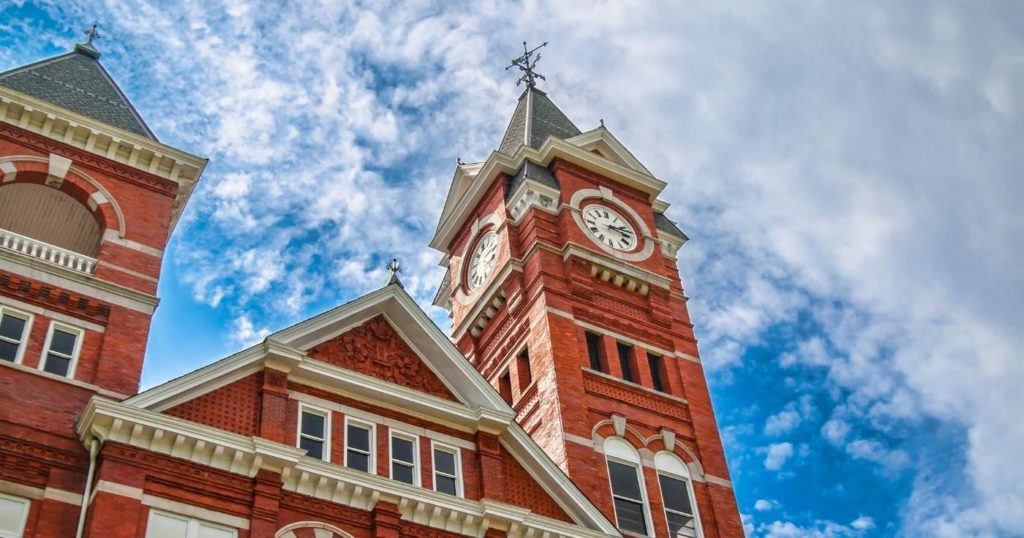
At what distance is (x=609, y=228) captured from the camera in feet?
141

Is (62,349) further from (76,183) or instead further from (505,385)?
(505,385)

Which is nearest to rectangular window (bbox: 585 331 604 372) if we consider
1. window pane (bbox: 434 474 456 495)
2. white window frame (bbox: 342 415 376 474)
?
window pane (bbox: 434 474 456 495)

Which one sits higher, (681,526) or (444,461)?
(681,526)

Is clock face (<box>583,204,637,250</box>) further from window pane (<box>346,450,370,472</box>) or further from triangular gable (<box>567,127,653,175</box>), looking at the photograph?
window pane (<box>346,450,370,472</box>)

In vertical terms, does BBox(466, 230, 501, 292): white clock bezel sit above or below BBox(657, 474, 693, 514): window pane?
above

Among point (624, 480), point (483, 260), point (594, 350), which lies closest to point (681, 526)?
point (624, 480)

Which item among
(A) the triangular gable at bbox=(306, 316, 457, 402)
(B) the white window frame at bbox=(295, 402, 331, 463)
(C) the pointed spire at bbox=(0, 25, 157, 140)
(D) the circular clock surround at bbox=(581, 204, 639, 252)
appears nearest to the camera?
(B) the white window frame at bbox=(295, 402, 331, 463)

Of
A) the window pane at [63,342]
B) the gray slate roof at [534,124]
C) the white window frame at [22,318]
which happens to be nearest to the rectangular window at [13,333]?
the white window frame at [22,318]

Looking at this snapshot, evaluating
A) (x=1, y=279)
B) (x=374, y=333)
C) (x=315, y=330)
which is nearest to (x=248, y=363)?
(x=315, y=330)

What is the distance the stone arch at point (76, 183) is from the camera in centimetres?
2773

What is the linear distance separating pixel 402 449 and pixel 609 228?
18.6m

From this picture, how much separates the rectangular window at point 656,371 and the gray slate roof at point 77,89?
1796 cm

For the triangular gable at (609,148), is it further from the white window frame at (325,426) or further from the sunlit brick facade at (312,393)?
the white window frame at (325,426)

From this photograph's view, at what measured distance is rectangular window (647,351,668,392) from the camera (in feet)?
126
